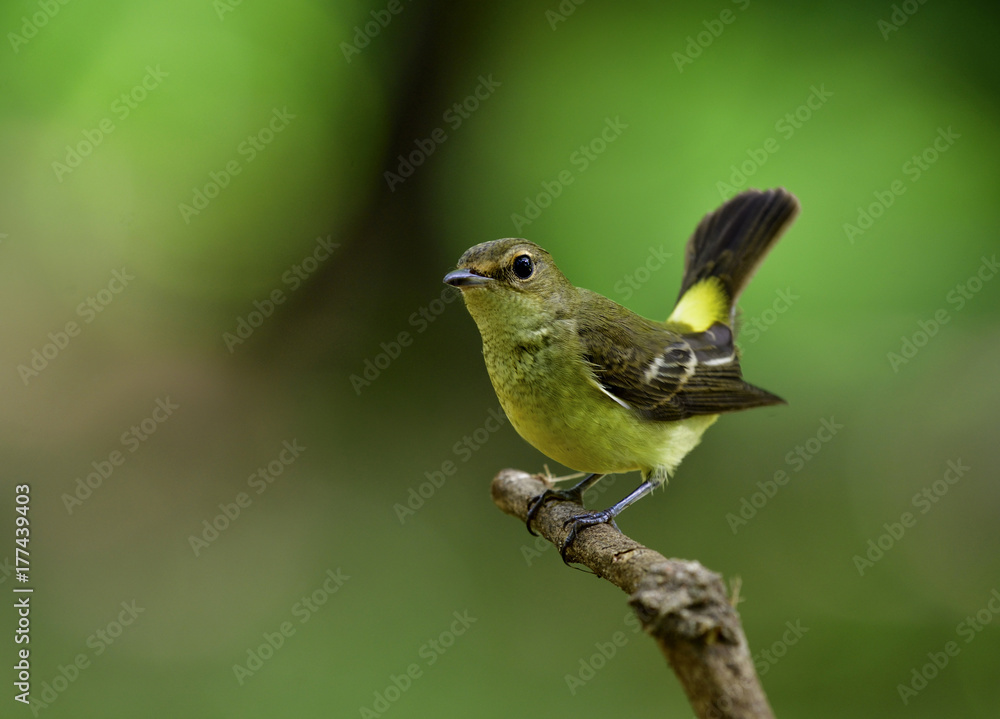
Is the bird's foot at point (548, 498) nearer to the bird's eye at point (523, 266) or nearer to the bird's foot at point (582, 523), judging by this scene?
the bird's foot at point (582, 523)

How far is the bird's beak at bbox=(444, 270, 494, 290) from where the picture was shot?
230cm

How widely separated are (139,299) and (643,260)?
3.00 meters

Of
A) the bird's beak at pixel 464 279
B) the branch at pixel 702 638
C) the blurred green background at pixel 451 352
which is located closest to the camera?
the branch at pixel 702 638

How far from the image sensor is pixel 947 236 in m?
4.12

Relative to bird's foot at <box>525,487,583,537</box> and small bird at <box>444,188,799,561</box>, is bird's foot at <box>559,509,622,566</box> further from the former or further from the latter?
bird's foot at <box>525,487,583,537</box>

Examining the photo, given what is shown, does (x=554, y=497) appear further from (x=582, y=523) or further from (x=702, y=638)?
(x=702, y=638)

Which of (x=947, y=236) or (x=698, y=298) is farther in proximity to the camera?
(x=947, y=236)

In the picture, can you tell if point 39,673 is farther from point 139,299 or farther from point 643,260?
point 643,260

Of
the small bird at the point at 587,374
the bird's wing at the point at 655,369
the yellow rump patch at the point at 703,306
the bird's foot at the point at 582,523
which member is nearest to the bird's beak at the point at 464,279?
the small bird at the point at 587,374

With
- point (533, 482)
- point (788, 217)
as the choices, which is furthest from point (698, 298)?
point (533, 482)

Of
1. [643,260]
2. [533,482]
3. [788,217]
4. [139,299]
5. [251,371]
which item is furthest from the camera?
[251,371]

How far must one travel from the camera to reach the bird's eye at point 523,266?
2512mm

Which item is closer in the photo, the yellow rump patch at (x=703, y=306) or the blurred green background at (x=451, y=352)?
the yellow rump patch at (x=703, y=306)

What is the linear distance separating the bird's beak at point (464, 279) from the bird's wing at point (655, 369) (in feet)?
1.37
